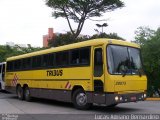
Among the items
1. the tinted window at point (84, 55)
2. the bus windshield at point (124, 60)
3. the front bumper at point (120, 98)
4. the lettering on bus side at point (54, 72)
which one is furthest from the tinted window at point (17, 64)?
the front bumper at point (120, 98)

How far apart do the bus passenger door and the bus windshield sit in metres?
0.38

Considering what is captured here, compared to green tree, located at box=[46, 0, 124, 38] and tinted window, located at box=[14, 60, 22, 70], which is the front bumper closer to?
tinted window, located at box=[14, 60, 22, 70]

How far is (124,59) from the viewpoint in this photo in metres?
15.7

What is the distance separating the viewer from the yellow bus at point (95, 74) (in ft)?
49.2

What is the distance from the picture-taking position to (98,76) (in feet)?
50.4

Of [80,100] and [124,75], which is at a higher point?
[124,75]

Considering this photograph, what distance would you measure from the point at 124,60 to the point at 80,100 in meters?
2.73

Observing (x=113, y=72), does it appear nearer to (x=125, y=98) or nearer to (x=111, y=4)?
(x=125, y=98)

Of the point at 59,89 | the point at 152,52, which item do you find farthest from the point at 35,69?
the point at 152,52

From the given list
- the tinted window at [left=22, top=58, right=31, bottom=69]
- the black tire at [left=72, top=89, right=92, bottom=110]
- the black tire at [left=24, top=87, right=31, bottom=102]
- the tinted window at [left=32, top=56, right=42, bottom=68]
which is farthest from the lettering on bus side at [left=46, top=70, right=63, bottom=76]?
the black tire at [left=24, top=87, right=31, bottom=102]

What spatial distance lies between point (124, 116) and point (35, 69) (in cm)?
873

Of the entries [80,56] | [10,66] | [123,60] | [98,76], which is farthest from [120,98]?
[10,66]

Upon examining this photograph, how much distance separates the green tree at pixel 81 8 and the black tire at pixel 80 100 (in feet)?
88.2

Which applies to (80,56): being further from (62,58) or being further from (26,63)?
(26,63)
